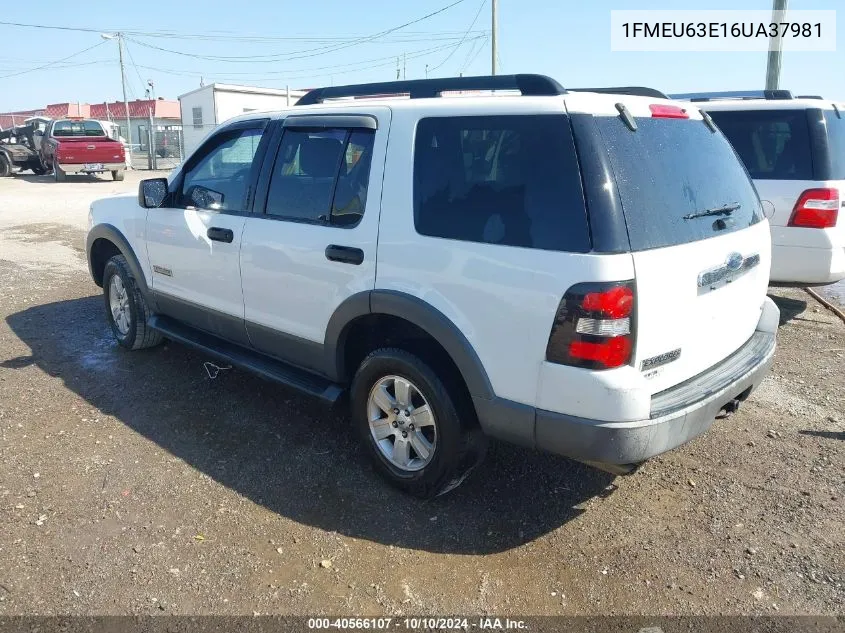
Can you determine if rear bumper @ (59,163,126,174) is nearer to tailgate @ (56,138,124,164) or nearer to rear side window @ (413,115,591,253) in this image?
tailgate @ (56,138,124,164)

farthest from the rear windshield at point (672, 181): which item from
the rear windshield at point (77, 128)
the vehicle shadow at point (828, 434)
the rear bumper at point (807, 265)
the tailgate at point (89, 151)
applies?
the rear windshield at point (77, 128)

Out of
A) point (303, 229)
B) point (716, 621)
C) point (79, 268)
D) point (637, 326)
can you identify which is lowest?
point (716, 621)

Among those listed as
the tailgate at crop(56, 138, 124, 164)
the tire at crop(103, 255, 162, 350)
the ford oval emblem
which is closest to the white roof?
the ford oval emblem

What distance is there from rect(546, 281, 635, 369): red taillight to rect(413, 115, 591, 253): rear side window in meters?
0.19

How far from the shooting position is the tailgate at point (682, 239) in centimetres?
273

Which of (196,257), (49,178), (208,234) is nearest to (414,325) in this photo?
(208,234)

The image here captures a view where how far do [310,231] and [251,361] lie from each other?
1.05 meters

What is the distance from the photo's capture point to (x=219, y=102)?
1117 inches

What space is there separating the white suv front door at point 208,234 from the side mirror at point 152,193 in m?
0.06

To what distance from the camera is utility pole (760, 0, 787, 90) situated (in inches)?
497

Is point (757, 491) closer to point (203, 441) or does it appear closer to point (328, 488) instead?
point (328, 488)

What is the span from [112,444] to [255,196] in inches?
67.5

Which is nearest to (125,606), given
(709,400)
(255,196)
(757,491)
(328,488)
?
(328,488)

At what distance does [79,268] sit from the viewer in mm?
8969
